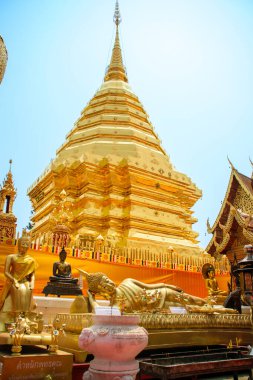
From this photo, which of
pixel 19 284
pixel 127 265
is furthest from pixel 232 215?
pixel 19 284

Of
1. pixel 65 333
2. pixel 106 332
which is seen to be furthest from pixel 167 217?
pixel 106 332

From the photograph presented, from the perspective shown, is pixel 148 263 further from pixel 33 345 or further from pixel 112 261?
pixel 33 345

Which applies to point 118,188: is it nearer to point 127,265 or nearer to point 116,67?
point 127,265

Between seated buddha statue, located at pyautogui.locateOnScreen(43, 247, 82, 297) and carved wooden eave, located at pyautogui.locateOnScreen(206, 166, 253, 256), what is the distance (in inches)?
302

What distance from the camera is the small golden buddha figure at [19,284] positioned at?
4.50 m

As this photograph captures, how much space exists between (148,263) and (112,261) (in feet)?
4.01

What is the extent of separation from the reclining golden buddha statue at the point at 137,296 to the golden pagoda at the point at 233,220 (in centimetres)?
749

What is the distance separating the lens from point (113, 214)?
13961 mm

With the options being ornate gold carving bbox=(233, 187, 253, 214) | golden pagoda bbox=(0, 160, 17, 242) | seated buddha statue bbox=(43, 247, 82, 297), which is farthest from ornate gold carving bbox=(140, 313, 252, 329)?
ornate gold carving bbox=(233, 187, 253, 214)

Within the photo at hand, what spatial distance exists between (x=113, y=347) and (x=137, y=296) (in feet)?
9.17

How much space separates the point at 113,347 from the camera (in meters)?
2.96

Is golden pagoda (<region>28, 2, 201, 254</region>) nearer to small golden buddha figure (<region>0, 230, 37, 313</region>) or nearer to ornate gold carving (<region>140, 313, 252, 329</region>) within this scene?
ornate gold carving (<region>140, 313, 252, 329</region>)

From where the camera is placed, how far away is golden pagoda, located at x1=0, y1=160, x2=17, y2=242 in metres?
11.0

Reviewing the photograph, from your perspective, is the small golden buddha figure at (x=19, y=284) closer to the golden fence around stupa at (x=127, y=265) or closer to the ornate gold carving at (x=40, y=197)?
the golden fence around stupa at (x=127, y=265)
